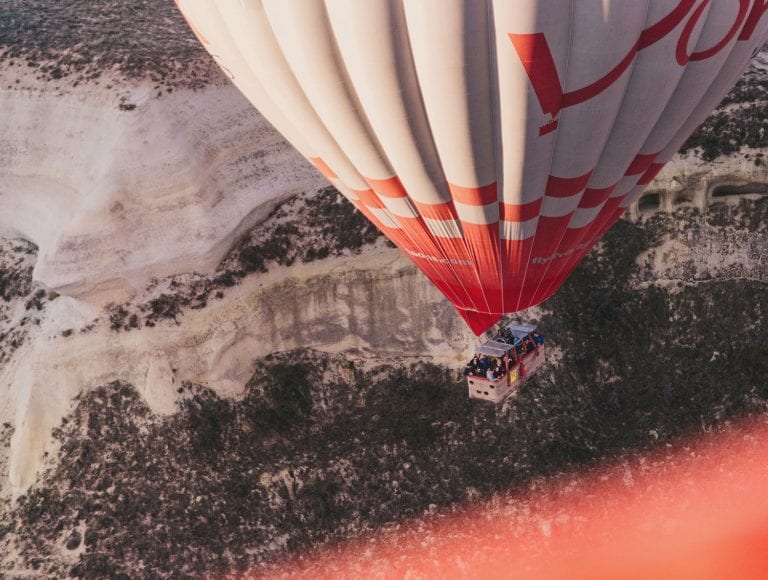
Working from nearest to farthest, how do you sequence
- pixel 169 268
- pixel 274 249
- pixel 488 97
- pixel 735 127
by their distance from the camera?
1. pixel 488 97
2. pixel 169 268
3. pixel 274 249
4. pixel 735 127

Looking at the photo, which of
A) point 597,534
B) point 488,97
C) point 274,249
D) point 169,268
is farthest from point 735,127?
point 169,268

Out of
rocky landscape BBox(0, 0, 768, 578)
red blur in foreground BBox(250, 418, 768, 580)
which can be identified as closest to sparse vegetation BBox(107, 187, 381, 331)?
rocky landscape BBox(0, 0, 768, 578)

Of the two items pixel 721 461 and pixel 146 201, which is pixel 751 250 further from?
pixel 146 201

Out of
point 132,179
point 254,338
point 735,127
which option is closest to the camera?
point 132,179

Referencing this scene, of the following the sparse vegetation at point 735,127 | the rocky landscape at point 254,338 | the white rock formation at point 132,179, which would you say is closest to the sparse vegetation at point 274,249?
the rocky landscape at point 254,338

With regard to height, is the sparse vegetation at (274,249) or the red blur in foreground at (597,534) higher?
the sparse vegetation at (274,249)

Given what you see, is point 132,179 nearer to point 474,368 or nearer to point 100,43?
point 100,43

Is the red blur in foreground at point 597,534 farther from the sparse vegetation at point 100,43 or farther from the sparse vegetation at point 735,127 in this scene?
the sparse vegetation at point 100,43
